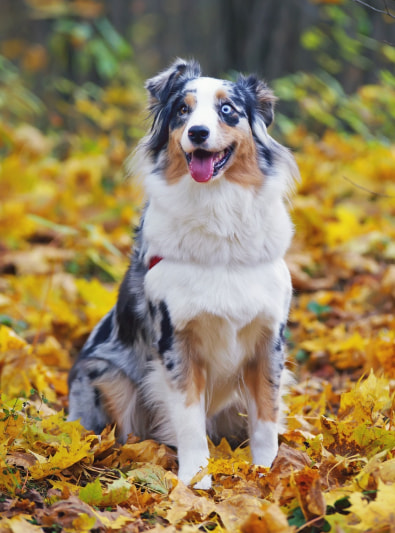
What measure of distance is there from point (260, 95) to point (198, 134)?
0.65 meters

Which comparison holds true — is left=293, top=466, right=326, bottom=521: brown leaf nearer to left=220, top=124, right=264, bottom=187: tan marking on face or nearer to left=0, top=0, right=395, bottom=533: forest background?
left=0, top=0, right=395, bottom=533: forest background

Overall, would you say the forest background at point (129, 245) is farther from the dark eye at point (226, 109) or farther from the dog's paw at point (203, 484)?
the dark eye at point (226, 109)

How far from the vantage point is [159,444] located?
3740 millimetres

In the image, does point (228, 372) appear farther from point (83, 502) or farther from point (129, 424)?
point (83, 502)

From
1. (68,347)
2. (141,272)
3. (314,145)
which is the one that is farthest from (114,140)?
(141,272)

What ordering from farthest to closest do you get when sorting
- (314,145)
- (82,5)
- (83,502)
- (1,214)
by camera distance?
(82,5), (314,145), (1,214), (83,502)

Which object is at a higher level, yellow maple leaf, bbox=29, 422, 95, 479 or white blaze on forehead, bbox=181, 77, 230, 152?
white blaze on forehead, bbox=181, 77, 230, 152

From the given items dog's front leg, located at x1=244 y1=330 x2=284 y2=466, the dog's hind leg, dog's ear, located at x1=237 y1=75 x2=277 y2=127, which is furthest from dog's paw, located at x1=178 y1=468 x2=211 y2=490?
dog's ear, located at x1=237 y1=75 x2=277 y2=127

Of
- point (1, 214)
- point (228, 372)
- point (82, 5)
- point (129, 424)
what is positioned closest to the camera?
point (228, 372)

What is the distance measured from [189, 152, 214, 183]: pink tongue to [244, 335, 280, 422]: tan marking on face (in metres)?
0.87

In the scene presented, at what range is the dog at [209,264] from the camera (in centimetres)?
334

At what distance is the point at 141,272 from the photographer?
3.76 meters

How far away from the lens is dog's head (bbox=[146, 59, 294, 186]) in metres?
3.35

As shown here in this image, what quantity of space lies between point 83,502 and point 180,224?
1.46m
